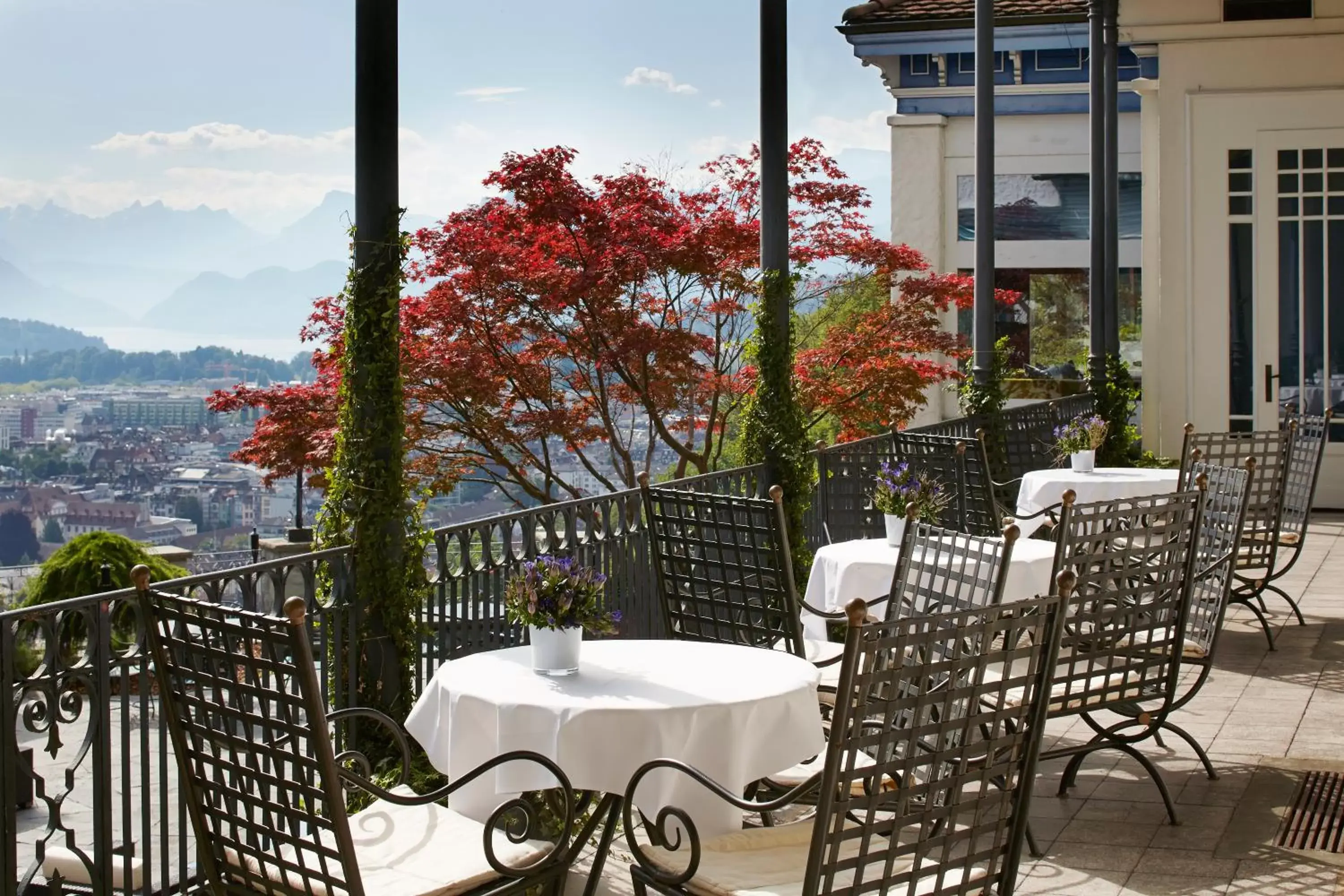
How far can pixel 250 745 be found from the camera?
2.77 meters

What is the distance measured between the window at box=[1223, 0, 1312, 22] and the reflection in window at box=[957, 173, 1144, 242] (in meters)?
4.82

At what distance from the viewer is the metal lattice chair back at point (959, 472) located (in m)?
7.26

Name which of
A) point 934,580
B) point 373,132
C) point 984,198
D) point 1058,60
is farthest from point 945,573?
point 1058,60

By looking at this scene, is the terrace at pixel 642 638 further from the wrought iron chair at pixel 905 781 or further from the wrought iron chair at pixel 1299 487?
the wrought iron chair at pixel 1299 487

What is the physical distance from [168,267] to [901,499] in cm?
7612

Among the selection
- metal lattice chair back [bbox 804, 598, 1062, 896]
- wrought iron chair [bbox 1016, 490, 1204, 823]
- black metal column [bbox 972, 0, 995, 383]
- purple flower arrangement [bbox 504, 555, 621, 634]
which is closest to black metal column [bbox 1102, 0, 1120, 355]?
black metal column [bbox 972, 0, 995, 383]

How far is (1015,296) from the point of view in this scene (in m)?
18.4

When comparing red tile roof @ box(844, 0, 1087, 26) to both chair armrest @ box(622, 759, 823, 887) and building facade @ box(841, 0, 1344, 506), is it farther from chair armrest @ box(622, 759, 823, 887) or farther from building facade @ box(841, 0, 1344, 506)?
chair armrest @ box(622, 759, 823, 887)

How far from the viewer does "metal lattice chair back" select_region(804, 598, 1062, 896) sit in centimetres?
251

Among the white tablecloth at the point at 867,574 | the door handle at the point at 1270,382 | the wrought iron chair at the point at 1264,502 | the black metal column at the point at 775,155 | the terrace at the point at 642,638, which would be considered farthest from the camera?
the door handle at the point at 1270,382

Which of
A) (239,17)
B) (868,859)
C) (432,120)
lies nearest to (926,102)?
(868,859)

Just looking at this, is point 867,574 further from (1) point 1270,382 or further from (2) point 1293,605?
(1) point 1270,382

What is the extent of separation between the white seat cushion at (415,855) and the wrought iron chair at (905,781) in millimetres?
329

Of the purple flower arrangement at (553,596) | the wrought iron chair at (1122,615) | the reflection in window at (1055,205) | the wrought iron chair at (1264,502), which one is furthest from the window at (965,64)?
the purple flower arrangement at (553,596)
